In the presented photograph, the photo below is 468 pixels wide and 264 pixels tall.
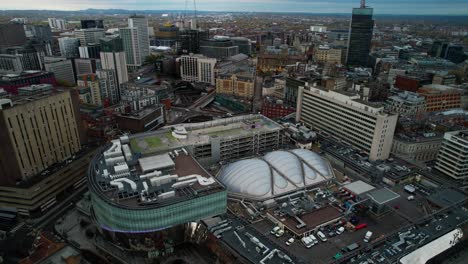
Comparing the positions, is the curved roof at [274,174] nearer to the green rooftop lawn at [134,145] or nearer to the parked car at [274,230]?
the parked car at [274,230]

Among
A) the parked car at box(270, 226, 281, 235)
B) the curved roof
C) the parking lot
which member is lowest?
the parking lot

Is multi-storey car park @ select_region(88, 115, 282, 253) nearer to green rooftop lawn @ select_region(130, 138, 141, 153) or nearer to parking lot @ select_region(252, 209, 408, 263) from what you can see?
green rooftop lawn @ select_region(130, 138, 141, 153)

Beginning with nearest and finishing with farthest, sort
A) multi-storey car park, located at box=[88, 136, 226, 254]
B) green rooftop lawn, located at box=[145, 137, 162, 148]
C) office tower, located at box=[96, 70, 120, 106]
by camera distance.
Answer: multi-storey car park, located at box=[88, 136, 226, 254] → green rooftop lawn, located at box=[145, 137, 162, 148] → office tower, located at box=[96, 70, 120, 106]

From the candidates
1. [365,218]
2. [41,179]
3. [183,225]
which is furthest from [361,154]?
[41,179]

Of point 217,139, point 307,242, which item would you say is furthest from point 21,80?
point 307,242

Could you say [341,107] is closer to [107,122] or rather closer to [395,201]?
[395,201]

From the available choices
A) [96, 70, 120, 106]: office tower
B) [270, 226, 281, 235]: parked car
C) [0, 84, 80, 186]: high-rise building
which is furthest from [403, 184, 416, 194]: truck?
[96, 70, 120, 106]: office tower

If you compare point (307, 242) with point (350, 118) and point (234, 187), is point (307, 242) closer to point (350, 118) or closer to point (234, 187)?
point (234, 187)
